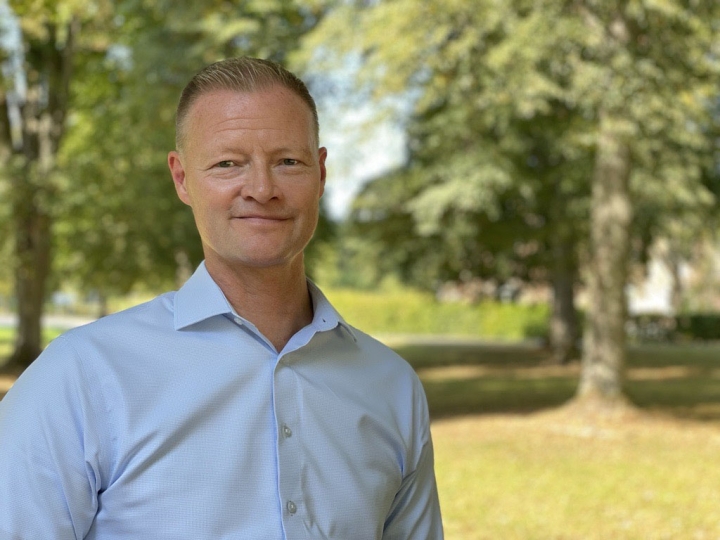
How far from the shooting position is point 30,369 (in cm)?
178

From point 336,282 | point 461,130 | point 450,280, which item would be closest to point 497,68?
point 461,130

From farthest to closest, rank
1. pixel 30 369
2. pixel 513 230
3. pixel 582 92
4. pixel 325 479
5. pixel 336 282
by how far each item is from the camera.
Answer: pixel 336 282 → pixel 513 230 → pixel 582 92 → pixel 325 479 → pixel 30 369

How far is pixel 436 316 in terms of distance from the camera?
4778cm

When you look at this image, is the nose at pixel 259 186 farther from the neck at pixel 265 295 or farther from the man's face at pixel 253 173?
the neck at pixel 265 295

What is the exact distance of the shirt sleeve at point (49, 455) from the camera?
1.68m

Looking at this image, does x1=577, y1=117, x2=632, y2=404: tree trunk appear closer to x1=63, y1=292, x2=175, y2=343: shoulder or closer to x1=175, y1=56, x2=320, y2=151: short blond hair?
x1=175, y1=56, x2=320, y2=151: short blond hair

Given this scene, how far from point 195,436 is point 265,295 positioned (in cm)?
34

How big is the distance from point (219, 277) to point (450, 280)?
2696 cm

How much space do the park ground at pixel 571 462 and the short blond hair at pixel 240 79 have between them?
21.9ft

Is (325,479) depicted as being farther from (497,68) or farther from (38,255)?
(38,255)

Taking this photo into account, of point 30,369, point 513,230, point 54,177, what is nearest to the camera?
point 30,369

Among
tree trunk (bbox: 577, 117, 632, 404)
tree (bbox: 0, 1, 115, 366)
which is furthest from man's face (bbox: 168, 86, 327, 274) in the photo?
tree (bbox: 0, 1, 115, 366)

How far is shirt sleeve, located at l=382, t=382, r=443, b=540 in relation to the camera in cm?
207

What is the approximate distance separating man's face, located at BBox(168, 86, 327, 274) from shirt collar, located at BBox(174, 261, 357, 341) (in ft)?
0.23
